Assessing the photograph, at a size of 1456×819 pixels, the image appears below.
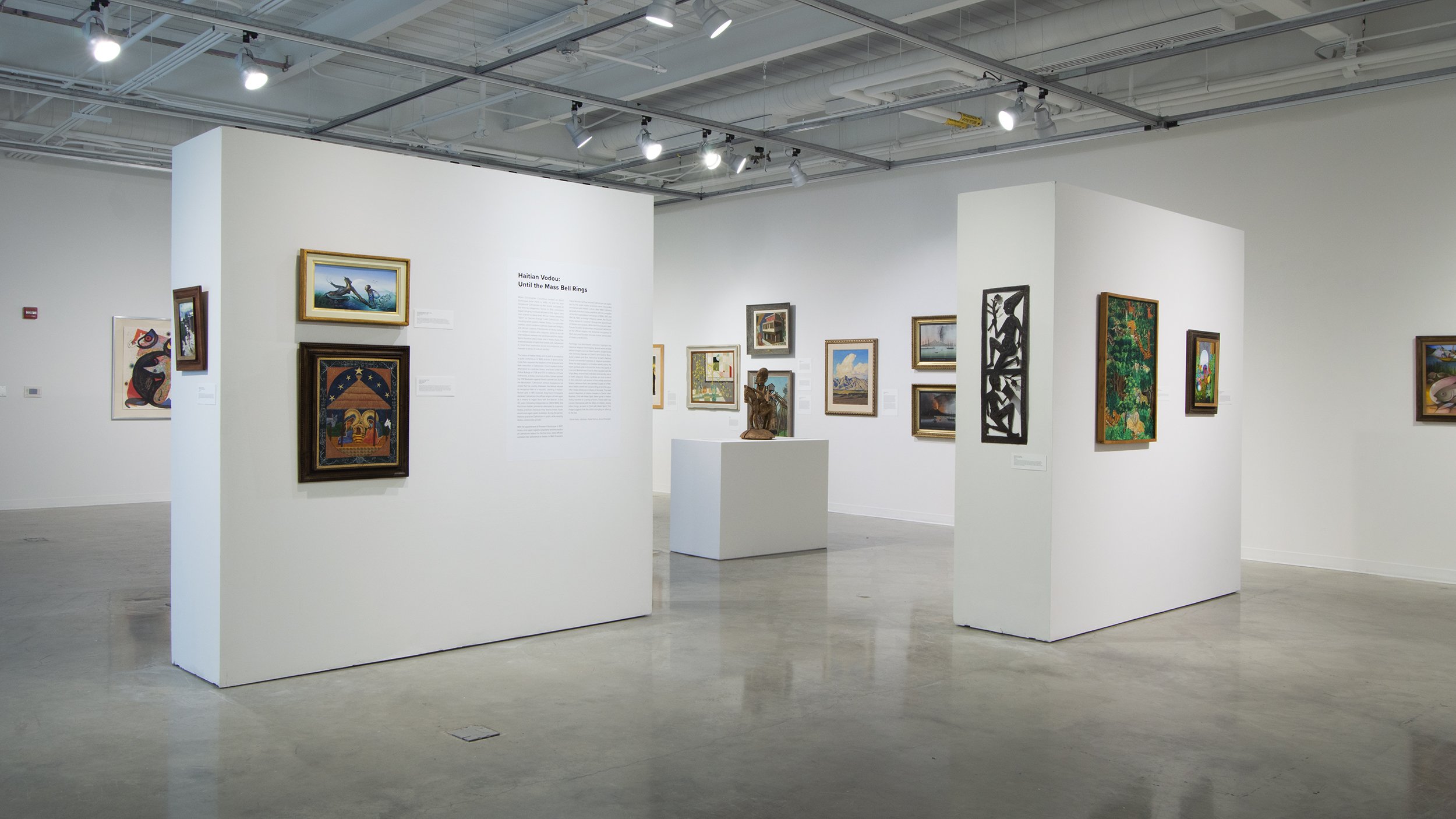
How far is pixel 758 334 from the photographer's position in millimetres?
16594

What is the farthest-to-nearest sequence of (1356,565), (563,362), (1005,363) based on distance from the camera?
1. (1356,565)
2. (1005,363)
3. (563,362)

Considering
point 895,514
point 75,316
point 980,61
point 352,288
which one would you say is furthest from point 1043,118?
point 75,316

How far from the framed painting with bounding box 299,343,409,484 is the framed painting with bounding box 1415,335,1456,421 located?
9.35 m

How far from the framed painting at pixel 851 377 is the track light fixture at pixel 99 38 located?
31.2 ft

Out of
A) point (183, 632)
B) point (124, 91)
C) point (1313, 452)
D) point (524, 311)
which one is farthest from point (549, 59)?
point (1313, 452)

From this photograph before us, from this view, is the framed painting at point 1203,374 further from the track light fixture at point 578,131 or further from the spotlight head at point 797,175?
the track light fixture at point 578,131

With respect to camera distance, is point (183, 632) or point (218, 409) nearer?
point (218, 409)

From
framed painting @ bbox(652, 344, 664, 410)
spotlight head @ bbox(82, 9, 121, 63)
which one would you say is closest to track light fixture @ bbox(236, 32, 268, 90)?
spotlight head @ bbox(82, 9, 121, 63)

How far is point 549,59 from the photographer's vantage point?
12.8m

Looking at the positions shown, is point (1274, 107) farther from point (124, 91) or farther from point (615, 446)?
point (124, 91)

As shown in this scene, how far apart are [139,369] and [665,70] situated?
30.1ft

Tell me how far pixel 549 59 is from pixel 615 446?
657 centimetres

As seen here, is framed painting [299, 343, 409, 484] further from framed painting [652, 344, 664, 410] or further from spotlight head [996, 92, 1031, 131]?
framed painting [652, 344, 664, 410]

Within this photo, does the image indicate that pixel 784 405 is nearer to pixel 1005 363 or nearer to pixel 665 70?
pixel 665 70
